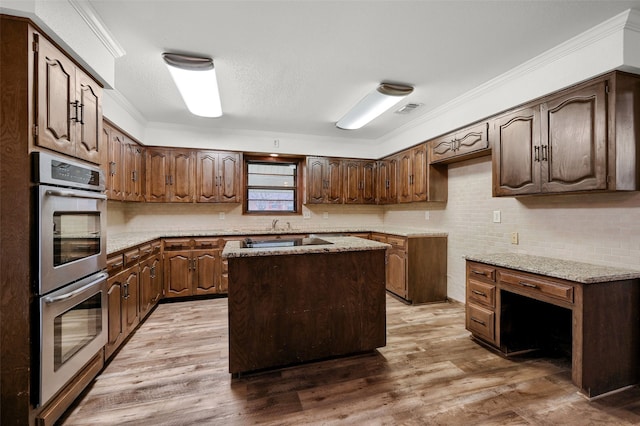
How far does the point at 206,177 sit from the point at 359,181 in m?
2.67

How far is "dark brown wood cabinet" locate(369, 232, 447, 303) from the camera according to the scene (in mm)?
3807

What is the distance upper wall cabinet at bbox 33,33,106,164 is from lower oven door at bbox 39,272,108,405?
34.1 inches

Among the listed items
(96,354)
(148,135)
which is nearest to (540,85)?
(96,354)

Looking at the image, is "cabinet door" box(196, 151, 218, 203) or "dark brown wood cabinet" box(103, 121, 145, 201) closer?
"dark brown wood cabinet" box(103, 121, 145, 201)

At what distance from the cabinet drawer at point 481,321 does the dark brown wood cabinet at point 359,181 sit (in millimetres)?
2832

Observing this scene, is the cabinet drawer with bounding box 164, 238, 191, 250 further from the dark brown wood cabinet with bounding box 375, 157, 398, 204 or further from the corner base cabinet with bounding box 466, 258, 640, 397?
the corner base cabinet with bounding box 466, 258, 640, 397

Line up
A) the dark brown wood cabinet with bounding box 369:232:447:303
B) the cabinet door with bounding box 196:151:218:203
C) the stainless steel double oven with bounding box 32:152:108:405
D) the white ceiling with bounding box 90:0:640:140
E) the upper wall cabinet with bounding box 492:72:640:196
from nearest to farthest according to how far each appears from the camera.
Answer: the stainless steel double oven with bounding box 32:152:108:405 → the white ceiling with bounding box 90:0:640:140 → the upper wall cabinet with bounding box 492:72:640:196 → the dark brown wood cabinet with bounding box 369:232:447:303 → the cabinet door with bounding box 196:151:218:203

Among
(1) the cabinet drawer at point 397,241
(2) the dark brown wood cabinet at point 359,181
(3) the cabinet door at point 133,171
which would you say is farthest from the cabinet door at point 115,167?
(1) the cabinet drawer at point 397,241

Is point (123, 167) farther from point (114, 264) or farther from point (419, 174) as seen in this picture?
point (419, 174)

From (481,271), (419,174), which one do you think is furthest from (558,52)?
(419,174)

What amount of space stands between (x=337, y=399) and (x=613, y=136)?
265cm

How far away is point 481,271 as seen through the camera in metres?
2.57

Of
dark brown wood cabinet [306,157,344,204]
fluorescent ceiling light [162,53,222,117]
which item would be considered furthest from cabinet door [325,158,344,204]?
fluorescent ceiling light [162,53,222,117]

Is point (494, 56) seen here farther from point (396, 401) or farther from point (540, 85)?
point (396, 401)
